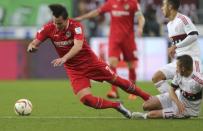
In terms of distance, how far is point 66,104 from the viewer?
529 inches

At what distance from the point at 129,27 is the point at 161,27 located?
795 cm

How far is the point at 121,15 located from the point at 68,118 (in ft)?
16.1

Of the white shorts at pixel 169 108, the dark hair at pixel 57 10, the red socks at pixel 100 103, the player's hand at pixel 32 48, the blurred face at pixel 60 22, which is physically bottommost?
the white shorts at pixel 169 108

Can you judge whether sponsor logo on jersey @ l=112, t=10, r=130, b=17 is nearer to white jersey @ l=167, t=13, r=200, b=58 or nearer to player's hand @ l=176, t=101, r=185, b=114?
white jersey @ l=167, t=13, r=200, b=58

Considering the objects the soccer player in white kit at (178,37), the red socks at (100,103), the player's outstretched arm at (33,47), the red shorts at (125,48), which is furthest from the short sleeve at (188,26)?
the red shorts at (125,48)

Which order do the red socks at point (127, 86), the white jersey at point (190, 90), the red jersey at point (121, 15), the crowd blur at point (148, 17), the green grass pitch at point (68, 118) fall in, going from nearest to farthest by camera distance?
the green grass pitch at point (68, 118), the white jersey at point (190, 90), the red socks at point (127, 86), the red jersey at point (121, 15), the crowd blur at point (148, 17)

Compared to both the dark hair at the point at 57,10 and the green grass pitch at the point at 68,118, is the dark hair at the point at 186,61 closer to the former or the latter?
the green grass pitch at the point at 68,118

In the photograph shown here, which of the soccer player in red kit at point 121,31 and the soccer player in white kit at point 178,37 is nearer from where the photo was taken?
the soccer player in white kit at point 178,37

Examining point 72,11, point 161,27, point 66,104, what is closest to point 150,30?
point 161,27

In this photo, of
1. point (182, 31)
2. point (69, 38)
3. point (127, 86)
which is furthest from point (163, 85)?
point (69, 38)

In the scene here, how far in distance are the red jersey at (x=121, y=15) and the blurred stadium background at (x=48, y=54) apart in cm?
136

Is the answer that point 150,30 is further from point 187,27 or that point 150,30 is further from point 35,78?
point 187,27

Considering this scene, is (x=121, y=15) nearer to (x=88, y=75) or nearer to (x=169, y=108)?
(x=88, y=75)

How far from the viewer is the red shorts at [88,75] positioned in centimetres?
1087
